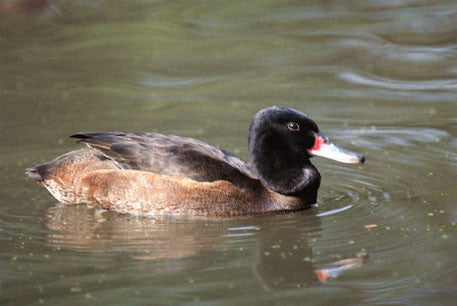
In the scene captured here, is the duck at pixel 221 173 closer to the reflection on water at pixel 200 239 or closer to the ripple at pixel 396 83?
the reflection on water at pixel 200 239

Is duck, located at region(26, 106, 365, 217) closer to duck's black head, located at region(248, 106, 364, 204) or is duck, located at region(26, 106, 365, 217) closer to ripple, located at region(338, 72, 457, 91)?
duck's black head, located at region(248, 106, 364, 204)

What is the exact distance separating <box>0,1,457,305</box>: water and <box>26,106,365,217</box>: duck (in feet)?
0.69

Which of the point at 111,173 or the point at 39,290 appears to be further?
→ the point at 111,173

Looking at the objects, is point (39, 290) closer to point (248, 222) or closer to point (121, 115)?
point (248, 222)

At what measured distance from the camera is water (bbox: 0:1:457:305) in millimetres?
6410

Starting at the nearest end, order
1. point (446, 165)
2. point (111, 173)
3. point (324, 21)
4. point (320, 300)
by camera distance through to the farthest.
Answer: point (320, 300) < point (111, 173) < point (446, 165) < point (324, 21)

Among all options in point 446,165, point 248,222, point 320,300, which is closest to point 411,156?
point 446,165

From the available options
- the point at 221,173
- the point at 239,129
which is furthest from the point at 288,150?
the point at 239,129

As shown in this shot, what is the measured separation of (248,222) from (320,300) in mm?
1908

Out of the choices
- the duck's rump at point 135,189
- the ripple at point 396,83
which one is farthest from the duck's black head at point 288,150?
the ripple at point 396,83

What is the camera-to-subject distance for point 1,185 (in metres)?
8.80

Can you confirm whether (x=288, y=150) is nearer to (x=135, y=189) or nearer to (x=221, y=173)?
(x=221, y=173)

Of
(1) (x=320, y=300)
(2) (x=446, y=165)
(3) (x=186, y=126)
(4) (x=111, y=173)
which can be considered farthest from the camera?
(3) (x=186, y=126)

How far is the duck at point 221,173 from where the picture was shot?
8086mm
